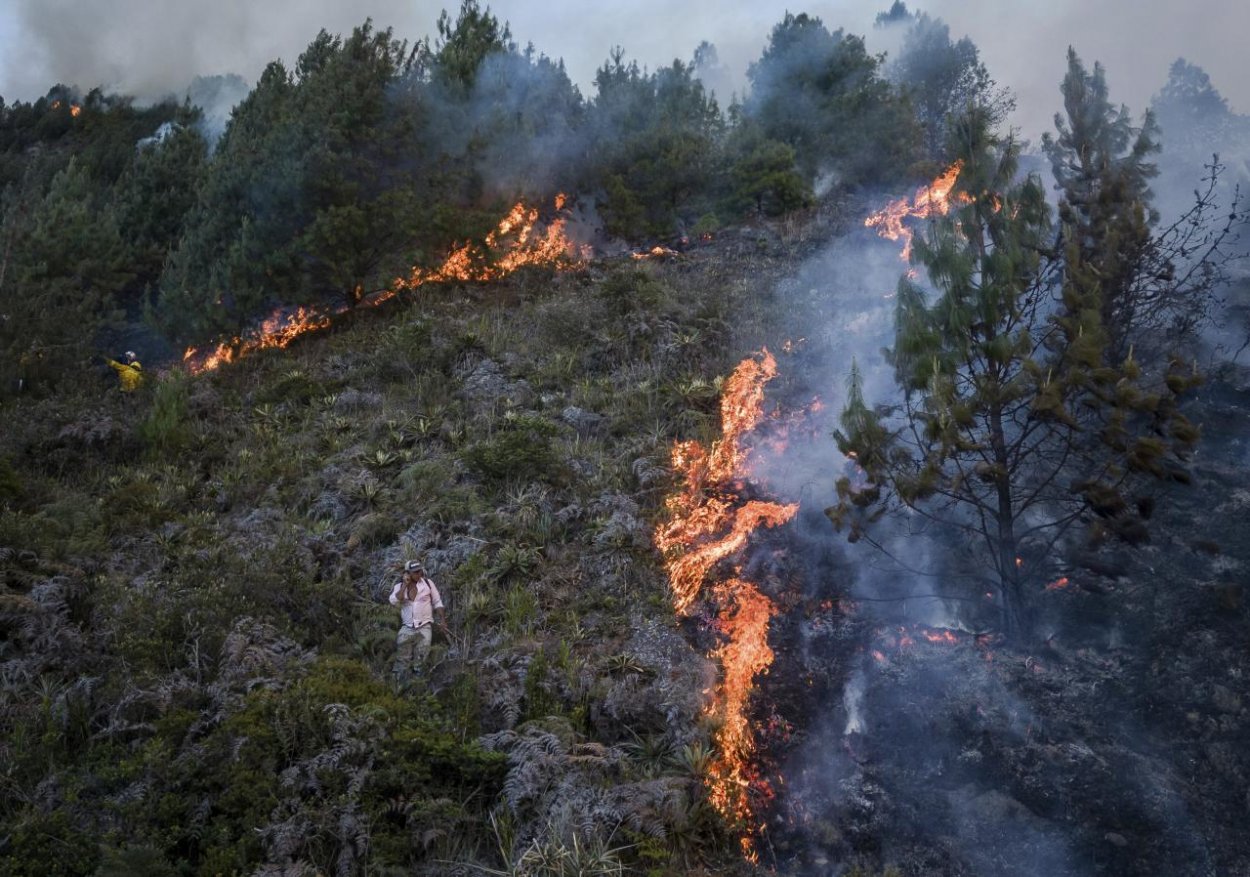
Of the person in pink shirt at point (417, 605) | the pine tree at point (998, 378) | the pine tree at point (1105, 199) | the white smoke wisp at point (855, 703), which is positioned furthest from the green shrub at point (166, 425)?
the pine tree at point (1105, 199)

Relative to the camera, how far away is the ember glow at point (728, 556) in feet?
22.4

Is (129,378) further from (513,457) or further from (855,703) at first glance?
(855,703)

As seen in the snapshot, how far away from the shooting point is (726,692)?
298 inches

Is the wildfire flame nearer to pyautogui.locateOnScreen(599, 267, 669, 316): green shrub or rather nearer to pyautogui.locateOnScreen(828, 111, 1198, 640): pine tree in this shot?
pyautogui.locateOnScreen(599, 267, 669, 316): green shrub

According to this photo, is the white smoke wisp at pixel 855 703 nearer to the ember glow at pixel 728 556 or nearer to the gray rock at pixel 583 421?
the ember glow at pixel 728 556

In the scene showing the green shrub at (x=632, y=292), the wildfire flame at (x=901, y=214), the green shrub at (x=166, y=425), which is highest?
the wildfire flame at (x=901, y=214)

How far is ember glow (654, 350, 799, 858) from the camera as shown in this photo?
22.4 ft

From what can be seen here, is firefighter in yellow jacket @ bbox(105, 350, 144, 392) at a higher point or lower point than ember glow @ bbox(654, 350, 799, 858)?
higher

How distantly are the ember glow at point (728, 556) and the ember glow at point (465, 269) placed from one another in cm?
694

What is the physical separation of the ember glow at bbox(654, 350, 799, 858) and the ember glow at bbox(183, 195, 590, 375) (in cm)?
694

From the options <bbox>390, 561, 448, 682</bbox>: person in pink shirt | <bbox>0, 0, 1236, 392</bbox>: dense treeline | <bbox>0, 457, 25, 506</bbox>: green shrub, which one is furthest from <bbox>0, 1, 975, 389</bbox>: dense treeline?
<bbox>390, 561, 448, 682</bbox>: person in pink shirt

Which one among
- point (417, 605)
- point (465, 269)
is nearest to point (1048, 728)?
point (417, 605)

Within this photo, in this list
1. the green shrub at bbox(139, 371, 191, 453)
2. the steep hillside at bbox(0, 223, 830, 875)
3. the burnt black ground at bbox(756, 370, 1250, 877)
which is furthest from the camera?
the green shrub at bbox(139, 371, 191, 453)

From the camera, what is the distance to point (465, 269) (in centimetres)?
1742
